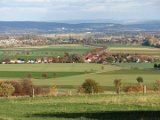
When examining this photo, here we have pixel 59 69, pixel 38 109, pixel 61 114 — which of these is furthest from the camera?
pixel 59 69

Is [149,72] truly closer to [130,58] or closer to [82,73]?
[82,73]

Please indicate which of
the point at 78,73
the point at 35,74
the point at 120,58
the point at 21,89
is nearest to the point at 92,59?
the point at 120,58

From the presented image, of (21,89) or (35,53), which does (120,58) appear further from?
(21,89)

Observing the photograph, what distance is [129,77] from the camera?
2447 inches

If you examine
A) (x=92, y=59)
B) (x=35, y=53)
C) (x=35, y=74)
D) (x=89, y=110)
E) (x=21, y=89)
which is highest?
(x=89, y=110)

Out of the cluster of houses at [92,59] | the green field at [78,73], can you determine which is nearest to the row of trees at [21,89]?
the green field at [78,73]

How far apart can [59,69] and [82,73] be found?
7.07 meters

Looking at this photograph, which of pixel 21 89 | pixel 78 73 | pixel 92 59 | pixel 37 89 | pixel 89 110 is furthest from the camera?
pixel 92 59

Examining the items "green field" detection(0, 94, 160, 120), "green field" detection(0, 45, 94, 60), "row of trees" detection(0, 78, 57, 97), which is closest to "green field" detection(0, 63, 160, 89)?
"row of trees" detection(0, 78, 57, 97)

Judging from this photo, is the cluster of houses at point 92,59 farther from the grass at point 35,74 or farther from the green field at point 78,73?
the grass at point 35,74

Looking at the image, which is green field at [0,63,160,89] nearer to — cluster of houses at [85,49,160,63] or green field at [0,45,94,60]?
cluster of houses at [85,49,160,63]

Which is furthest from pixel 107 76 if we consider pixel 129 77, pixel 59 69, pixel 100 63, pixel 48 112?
pixel 48 112

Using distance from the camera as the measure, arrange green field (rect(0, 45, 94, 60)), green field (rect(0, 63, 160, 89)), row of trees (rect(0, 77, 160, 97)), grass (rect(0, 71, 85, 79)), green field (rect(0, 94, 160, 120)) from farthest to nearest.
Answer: green field (rect(0, 45, 94, 60)) < grass (rect(0, 71, 85, 79)) < green field (rect(0, 63, 160, 89)) < row of trees (rect(0, 77, 160, 97)) < green field (rect(0, 94, 160, 120))

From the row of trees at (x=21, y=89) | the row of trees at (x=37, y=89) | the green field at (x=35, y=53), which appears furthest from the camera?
the green field at (x=35, y=53)
